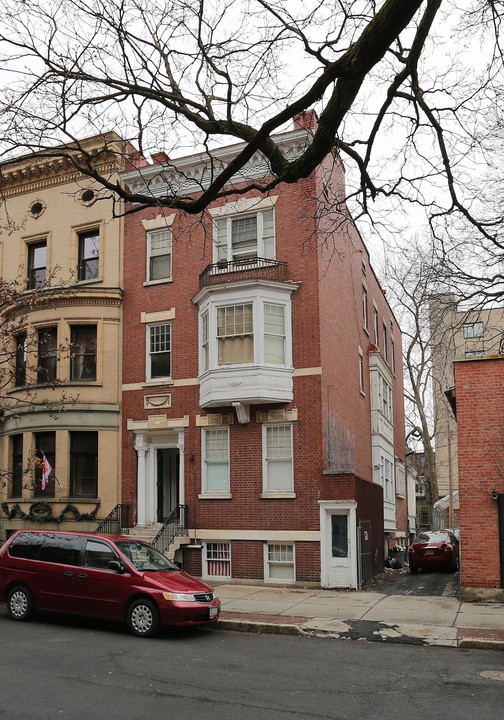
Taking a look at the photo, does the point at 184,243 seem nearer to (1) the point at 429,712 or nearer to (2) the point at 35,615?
(2) the point at 35,615

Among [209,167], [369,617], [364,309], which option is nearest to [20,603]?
[369,617]

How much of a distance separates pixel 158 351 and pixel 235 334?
10.3ft

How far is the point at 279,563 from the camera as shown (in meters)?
18.8

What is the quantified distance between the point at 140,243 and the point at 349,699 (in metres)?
17.1

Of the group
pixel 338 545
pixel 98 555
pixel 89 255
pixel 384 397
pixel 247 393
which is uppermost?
pixel 89 255

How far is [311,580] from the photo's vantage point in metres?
18.1

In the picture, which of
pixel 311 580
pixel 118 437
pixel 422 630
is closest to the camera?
pixel 422 630

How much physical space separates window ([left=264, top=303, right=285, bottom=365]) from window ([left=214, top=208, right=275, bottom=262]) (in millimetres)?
1736

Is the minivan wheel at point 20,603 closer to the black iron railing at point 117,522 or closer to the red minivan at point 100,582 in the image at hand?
the red minivan at point 100,582

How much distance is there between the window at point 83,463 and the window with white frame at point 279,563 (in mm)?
6145

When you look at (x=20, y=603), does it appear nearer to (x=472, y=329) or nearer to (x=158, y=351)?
(x=158, y=351)

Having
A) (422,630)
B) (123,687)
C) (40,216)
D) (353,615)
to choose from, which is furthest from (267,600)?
(40,216)

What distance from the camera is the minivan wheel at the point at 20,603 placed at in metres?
12.5

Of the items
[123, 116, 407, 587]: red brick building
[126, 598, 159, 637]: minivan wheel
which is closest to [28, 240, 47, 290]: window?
[123, 116, 407, 587]: red brick building
